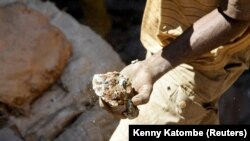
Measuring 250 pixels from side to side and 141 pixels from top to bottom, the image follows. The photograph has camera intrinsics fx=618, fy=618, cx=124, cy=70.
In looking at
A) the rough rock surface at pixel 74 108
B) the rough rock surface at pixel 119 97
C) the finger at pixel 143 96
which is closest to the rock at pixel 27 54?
the rough rock surface at pixel 74 108

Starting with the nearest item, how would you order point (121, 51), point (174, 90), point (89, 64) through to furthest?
point (174, 90) < point (89, 64) < point (121, 51)

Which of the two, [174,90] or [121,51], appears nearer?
[174,90]

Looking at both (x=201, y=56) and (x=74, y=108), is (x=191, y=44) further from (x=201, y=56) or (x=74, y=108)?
(x=74, y=108)

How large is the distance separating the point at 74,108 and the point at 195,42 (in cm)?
105

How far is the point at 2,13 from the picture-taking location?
117 inches

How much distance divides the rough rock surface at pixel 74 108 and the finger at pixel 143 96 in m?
0.95

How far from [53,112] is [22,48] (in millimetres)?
331

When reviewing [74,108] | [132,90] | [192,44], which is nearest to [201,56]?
[192,44]

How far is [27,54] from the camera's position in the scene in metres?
2.88

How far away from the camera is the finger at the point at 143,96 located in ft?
6.36

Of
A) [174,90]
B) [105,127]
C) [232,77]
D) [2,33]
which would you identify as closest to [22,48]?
[2,33]

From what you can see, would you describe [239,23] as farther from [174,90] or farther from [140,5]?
[140,5]

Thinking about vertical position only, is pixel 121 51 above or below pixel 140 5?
below

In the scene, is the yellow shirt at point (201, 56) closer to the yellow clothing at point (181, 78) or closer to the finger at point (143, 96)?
the yellow clothing at point (181, 78)
